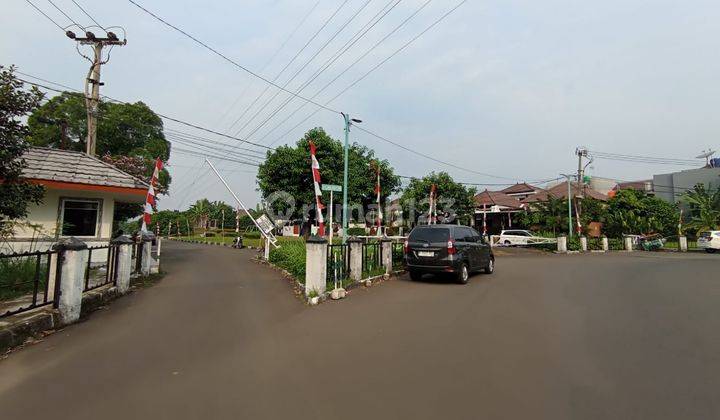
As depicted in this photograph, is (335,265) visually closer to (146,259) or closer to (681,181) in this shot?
(146,259)

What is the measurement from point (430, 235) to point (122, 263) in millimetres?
7625

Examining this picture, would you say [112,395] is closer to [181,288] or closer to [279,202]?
[181,288]

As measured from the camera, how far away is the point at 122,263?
916 cm

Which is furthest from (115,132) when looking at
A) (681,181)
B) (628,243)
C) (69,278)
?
(681,181)

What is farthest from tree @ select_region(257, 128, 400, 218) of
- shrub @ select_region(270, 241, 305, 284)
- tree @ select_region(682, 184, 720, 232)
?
tree @ select_region(682, 184, 720, 232)

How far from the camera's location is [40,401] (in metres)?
3.66

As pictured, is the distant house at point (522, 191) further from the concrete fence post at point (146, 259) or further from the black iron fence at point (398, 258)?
the concrete fence post at point (146, 259)

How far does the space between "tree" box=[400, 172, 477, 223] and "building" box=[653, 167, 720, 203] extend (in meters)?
22.2

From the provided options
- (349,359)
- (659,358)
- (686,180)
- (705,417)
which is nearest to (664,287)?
(659,358)

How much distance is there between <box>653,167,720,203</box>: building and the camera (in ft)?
129

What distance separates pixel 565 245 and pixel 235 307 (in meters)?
24.2

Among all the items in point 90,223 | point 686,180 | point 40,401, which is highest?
point 686,180

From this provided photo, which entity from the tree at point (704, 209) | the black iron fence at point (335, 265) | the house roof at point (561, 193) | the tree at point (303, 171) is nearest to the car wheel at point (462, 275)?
the black iron fence at point (335, 265)

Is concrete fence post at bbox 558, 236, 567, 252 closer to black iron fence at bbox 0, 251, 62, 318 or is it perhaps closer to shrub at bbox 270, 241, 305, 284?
shrub at bbox 270, 241, 305, 284
